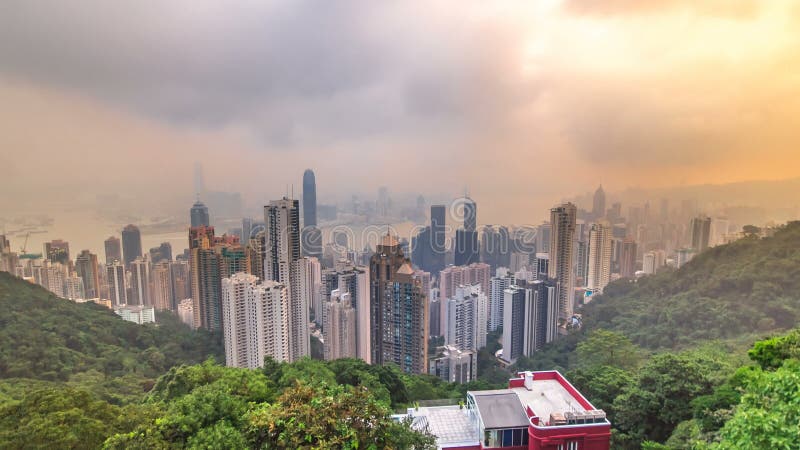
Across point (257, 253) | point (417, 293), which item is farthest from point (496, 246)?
point (257, 253)

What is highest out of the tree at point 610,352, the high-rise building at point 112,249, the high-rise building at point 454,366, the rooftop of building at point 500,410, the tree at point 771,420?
the tree at point 771,420

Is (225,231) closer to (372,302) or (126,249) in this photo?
(126,249)

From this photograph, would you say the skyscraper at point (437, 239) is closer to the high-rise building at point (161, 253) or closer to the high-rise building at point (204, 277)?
the high-rise building at point (204, 277)

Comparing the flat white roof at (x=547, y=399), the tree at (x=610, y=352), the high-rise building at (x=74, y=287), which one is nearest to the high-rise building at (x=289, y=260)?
the high-rise building at (x=74, y=287)

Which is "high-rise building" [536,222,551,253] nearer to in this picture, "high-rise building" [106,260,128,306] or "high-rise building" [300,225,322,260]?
"high-rise building" [300,225,322,260]

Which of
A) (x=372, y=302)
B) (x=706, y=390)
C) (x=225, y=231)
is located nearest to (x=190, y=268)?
(x=225, y=231)

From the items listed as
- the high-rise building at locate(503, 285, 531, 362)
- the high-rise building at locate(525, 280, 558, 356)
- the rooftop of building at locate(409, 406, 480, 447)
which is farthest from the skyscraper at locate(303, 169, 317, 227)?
the rooftop of building at locate(409, 406, 480, 447)
